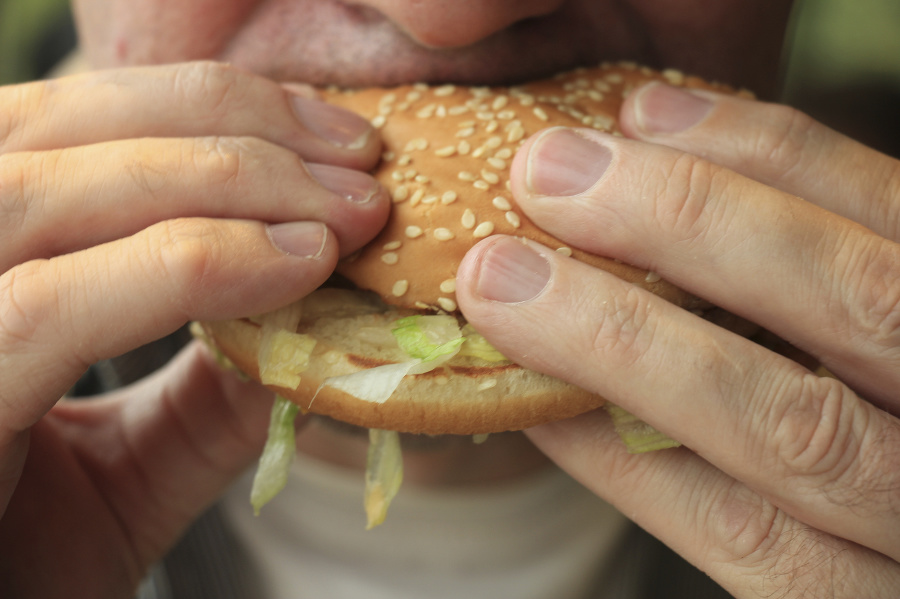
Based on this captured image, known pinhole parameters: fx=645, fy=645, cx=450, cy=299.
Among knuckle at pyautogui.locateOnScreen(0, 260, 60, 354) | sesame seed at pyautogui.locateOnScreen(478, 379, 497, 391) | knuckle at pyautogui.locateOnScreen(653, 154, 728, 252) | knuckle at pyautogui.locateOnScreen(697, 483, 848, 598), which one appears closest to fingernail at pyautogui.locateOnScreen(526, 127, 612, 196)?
knuckle at pyautogui.locateOnScreen(653, 154, 728, 252)

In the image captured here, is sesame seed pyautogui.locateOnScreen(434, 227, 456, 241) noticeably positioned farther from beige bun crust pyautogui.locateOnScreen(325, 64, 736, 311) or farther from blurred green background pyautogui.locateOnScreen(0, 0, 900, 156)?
blurred green background pyautogui.locateOnScreen(0, 0, 900, 156)

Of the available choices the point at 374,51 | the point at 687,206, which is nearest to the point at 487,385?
the point at 687,206

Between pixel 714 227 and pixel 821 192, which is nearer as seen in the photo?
pixel 714 227

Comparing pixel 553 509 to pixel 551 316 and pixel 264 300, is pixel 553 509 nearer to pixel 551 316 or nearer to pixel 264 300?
pixel 551 316

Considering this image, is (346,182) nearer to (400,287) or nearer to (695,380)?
(400,287)

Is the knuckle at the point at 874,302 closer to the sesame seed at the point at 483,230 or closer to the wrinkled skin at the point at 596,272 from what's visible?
the wrinkled skin at the point at 596,272

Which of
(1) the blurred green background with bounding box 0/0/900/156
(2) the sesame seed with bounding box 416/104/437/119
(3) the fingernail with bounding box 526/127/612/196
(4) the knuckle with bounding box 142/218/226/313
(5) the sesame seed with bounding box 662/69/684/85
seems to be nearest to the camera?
(4) the knuckle with bounding box 142/218/226/313

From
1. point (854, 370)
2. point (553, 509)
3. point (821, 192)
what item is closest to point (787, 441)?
point (854, 370)
